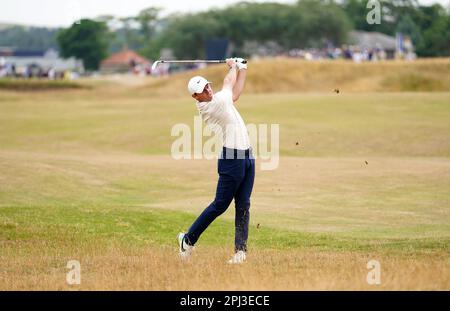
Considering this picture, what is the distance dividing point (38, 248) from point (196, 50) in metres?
143

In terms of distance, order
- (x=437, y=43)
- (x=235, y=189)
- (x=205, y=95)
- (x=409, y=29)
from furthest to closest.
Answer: (x=409, y=29) → (x=437, y=43) → (x=235, y=189) → (x=205, y=95)

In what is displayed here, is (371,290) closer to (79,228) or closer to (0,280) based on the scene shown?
(0,280)

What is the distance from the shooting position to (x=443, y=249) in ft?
48.7

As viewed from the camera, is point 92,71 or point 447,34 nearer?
point 447,34

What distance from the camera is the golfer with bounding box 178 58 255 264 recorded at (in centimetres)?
1292

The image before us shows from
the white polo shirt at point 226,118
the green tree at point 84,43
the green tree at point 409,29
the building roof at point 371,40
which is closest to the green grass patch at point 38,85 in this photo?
the green tree at point 84,43

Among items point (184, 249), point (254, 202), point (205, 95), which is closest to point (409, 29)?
point (254, 202)

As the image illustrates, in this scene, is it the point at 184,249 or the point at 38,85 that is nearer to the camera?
→ the point at 184,249

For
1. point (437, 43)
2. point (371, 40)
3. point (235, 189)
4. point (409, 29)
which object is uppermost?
point (409, 29)

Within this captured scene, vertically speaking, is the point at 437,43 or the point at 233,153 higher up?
the point at 437,43

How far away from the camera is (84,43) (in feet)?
516

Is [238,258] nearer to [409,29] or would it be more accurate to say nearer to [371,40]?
[409,29]

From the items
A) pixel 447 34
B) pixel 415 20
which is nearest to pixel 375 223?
pixel 447 34

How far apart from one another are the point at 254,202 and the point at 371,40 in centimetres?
13848
